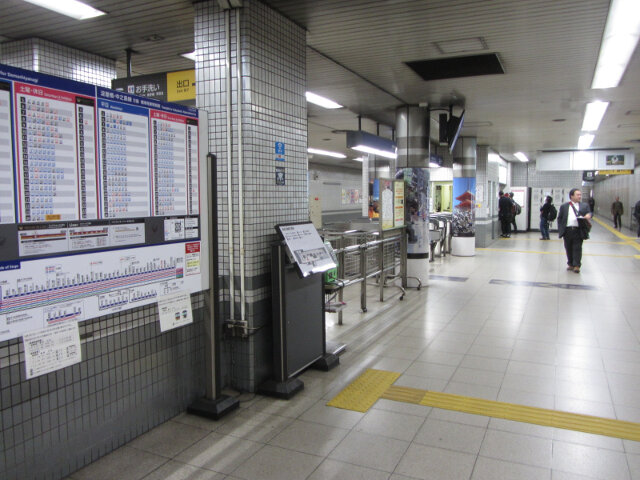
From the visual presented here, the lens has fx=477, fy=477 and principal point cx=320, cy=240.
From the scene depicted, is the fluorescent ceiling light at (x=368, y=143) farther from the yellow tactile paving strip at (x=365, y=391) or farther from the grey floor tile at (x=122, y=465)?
the grey floor tile at (x=122, y=465)

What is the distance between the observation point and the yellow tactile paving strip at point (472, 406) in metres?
3.08

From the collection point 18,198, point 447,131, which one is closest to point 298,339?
point 18,198

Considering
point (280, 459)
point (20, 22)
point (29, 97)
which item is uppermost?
point (20, 22)

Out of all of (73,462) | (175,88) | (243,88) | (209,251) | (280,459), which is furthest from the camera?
(175,88)

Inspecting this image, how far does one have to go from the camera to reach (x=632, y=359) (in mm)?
4375

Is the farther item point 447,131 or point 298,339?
point 447,131

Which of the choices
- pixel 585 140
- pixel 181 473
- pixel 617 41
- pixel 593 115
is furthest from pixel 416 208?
pixel 585 140

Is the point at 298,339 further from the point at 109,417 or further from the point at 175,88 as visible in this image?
the point at 175,88

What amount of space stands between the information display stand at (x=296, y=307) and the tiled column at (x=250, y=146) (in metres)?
0.17

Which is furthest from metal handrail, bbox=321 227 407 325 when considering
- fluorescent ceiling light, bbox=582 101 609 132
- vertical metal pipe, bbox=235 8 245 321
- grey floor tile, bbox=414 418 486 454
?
fluorescent ceiling light, bbox=582 101 609 132

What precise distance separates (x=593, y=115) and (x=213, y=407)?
8922mm

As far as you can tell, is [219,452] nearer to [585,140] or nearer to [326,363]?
[326,363]

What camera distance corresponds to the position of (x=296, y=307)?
3.79m

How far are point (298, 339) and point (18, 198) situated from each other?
2268mm
